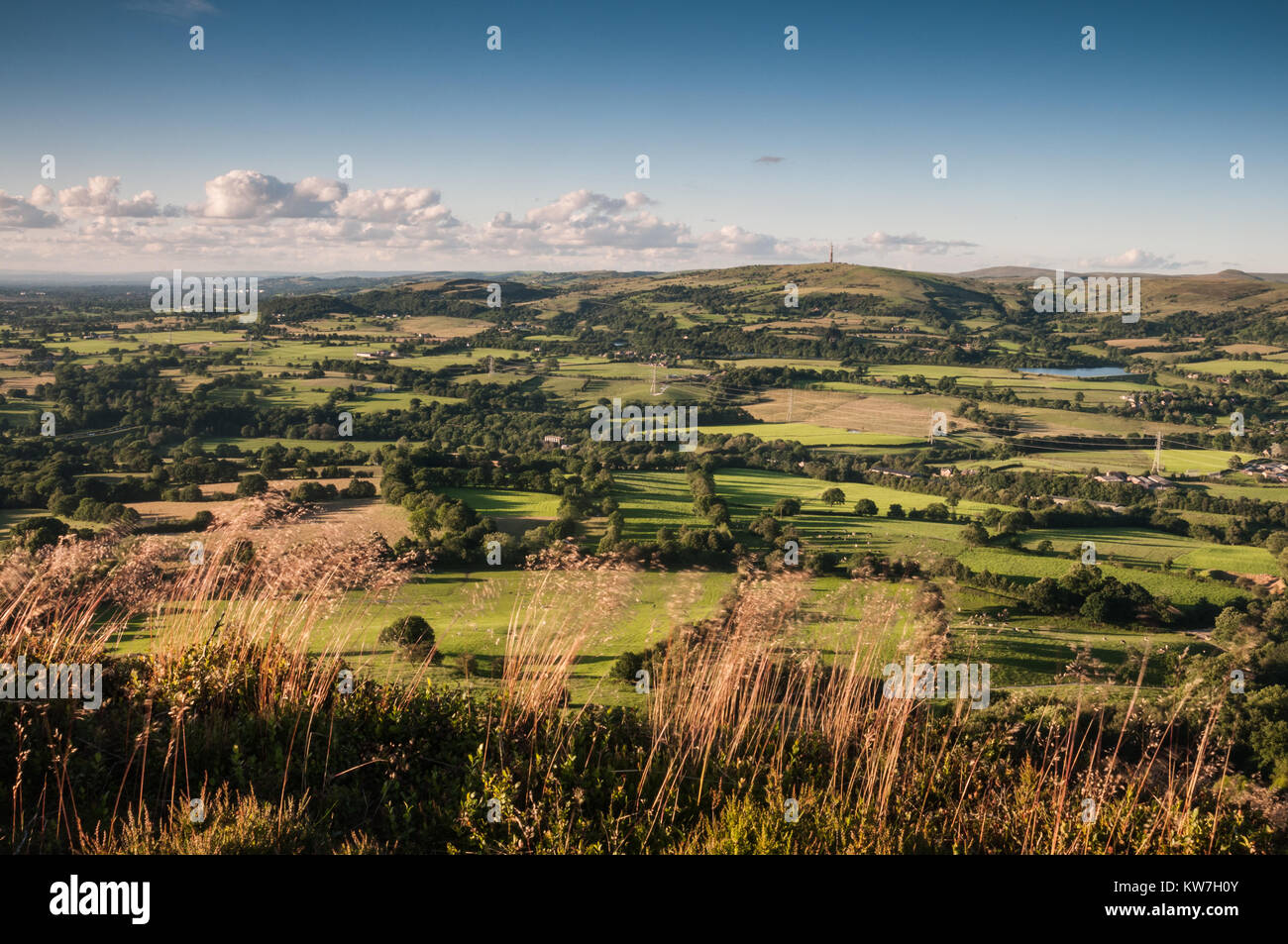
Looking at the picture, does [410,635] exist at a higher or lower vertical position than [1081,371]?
lower

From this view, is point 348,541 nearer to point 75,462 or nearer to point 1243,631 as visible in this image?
point 1243,631

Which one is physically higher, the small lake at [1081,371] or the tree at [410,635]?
the small lake at [1081,371]

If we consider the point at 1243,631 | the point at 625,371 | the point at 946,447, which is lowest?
the point at 1243,631

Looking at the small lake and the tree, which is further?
the small lake

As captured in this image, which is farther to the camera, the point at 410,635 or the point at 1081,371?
the point at 1081,371

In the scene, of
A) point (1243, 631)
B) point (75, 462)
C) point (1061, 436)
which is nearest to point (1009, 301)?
point (1061, 436)

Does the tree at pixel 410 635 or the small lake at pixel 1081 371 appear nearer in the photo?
the tree at pixel 410 635

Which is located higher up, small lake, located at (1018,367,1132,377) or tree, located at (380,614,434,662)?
small lake, located at (1018,367,1132,377)
